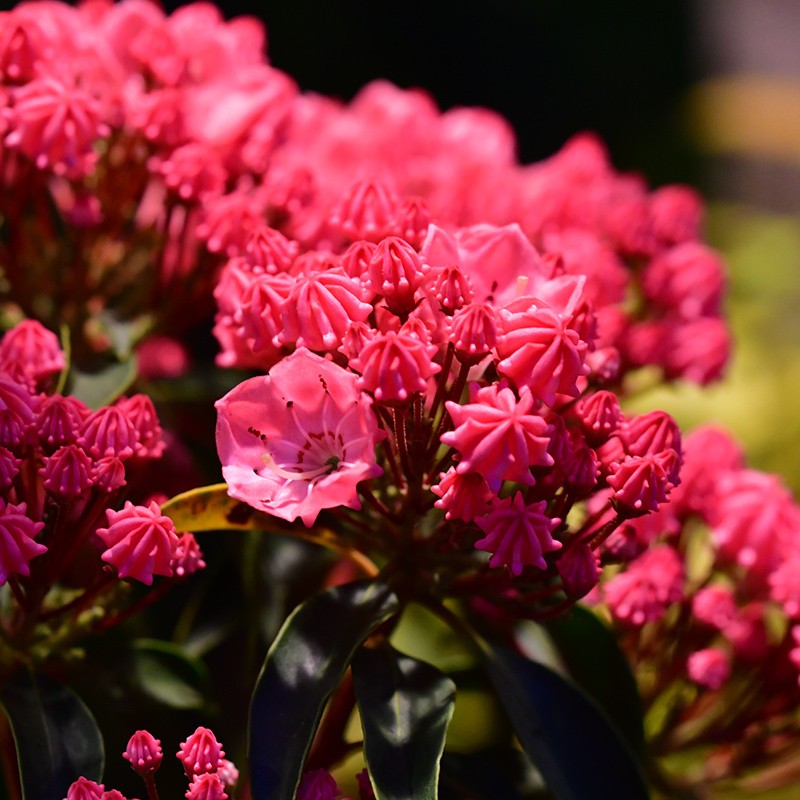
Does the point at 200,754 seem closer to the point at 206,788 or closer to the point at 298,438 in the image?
the point at 206,788

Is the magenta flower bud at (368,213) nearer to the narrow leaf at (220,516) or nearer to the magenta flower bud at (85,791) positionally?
the narrow leaf at (220,516)

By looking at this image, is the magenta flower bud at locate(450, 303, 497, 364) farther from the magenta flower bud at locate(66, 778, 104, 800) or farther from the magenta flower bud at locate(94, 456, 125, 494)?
the magenta flower bud at locate(66, 778, 104, 800)

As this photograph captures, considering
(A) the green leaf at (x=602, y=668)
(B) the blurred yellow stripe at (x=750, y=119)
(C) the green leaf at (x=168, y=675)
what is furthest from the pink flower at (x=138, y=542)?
(B) the blurred yellow stripe at (x=750, y=119)

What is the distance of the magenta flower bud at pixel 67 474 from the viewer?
2.55 ft

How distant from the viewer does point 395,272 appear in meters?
0.80

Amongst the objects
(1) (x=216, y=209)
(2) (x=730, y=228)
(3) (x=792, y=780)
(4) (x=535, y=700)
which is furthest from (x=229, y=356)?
(2) (x=730, y=228)

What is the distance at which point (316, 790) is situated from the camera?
29.8 inches

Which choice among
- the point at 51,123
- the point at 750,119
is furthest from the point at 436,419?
the point at 750,119

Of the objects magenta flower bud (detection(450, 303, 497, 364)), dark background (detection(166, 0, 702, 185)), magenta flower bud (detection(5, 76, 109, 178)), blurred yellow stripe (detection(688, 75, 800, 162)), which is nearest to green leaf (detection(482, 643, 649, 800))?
magenta flower bud (detection(450, 303, 497, 364))

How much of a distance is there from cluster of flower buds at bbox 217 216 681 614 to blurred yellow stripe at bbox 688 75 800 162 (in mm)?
2585

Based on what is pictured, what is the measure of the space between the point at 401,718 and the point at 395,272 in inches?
12.3

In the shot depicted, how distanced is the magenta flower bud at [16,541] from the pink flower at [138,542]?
1.7 inches

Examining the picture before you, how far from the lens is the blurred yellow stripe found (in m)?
3.22

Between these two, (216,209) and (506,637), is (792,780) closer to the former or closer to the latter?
(506,637)
